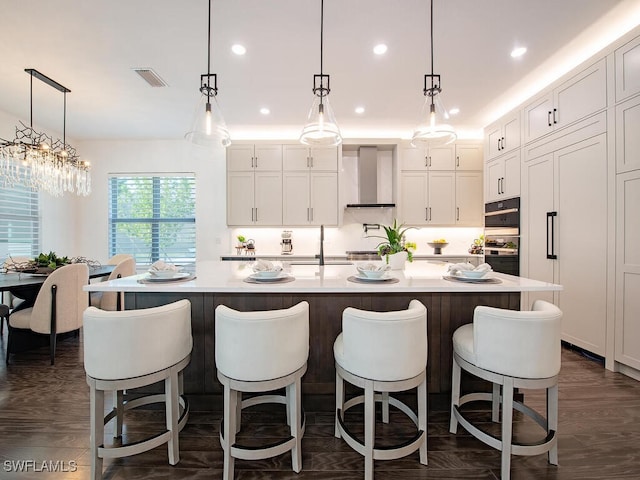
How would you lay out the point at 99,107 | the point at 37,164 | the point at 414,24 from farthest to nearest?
the point at 99,107
the point at 37,164
the point at 414,24

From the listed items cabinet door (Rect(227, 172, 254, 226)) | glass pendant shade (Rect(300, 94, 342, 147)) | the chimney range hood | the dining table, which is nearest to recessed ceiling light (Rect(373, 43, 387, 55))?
glass pendant shade (Rect(300, 94, 342, 147))

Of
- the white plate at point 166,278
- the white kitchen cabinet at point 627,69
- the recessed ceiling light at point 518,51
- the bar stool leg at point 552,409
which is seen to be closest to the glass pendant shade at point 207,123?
the white plate at point 166,278

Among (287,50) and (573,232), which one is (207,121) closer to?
(287,50)

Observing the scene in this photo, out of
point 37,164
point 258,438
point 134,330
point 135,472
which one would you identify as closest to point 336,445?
point 258,438

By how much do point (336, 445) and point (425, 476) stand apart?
0.47 metres

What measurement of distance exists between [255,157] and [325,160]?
1.15 metres

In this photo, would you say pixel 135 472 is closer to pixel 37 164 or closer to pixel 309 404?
pixel 309 404

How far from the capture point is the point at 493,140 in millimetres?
4191

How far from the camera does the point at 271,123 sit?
4.46 metres

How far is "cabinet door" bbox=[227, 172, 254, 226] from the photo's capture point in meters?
4.86

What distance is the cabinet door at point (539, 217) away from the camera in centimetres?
319

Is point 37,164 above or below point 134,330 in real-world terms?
above

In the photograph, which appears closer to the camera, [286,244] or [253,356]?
[253,356]

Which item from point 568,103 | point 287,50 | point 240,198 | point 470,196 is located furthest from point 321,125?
point 470,196
